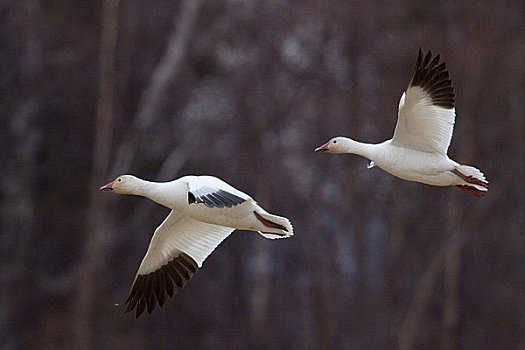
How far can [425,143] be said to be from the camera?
985 cm

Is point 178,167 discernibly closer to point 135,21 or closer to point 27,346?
point 135,21

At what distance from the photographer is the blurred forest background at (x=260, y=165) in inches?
767

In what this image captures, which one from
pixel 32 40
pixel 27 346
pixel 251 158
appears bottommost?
pixel 27 346

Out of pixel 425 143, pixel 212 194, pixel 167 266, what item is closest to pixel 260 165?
pixel 167 266

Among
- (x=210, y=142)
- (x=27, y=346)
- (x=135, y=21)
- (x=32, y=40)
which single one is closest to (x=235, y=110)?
(x=210, y=142)

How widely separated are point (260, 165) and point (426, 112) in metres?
10.3

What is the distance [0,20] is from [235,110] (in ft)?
12.9

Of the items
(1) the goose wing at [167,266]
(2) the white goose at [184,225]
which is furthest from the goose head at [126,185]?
(1) the goose wing at [167,266]

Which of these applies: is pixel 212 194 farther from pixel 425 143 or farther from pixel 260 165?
pixel 260 165

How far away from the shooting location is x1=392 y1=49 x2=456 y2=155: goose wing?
973 cm

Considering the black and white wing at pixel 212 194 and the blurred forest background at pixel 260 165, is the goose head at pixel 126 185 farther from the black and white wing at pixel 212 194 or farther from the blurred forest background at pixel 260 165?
the blurred forest background at pixel 260 165

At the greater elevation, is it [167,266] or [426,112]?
[426,112]

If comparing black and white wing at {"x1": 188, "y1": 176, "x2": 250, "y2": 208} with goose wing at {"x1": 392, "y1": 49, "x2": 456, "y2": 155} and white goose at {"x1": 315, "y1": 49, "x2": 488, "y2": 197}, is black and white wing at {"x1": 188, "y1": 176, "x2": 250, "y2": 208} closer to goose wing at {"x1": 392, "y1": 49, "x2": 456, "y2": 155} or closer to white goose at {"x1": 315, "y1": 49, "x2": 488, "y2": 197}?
white goose at {"x1": 315, "y1": 49, "x2": 488, "y2": 197}

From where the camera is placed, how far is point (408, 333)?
19797 millimetres
